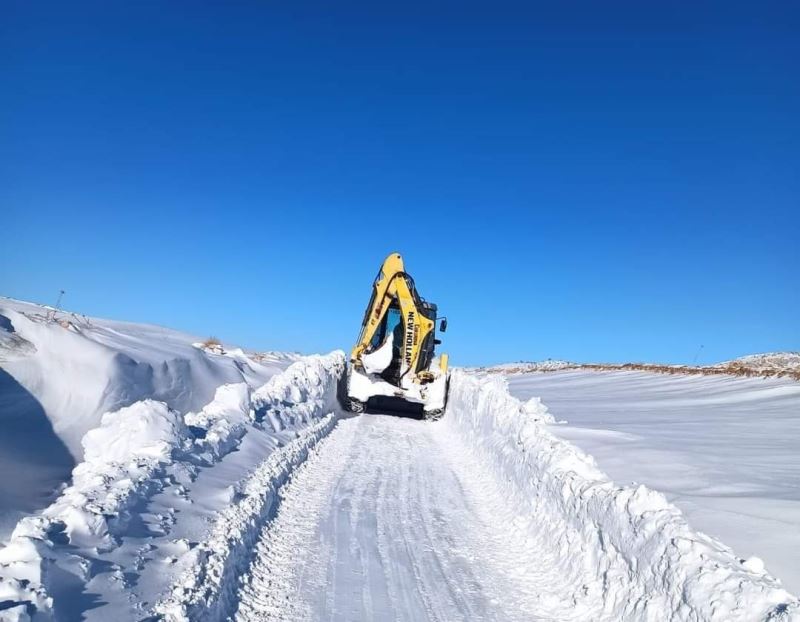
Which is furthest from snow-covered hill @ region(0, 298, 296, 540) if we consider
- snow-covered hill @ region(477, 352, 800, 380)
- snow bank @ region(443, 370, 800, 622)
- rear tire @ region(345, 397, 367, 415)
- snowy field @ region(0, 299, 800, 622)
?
snow-covered hill @ region(477, 352, 800, 380)

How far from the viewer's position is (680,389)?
59.2 ft

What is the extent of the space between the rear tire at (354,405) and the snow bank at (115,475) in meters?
2.43

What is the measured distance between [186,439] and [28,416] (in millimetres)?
1803

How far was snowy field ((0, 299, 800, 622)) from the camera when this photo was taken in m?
4.14

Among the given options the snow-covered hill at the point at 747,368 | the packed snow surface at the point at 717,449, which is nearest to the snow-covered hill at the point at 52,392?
the packed snow surface at the point at 717,449

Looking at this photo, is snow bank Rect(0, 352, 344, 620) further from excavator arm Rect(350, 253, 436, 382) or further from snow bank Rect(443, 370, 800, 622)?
snow bank Rect(443, 370, 800, 622)

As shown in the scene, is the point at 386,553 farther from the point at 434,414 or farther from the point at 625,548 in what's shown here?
the point at 434,414

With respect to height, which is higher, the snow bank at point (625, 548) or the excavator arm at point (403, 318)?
the excavator arm at point (403, 318)

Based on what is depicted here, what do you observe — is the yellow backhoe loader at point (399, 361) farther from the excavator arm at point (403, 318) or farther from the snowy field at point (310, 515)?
the snowy field at point (310, 515)

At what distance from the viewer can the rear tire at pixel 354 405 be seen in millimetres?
15062

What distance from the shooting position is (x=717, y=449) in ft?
28.9

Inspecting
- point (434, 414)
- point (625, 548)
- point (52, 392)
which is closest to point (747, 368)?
point (434, 414)

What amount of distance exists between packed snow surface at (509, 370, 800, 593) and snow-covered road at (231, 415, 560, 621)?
1.85m

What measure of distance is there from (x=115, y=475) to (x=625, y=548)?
15.7ft
